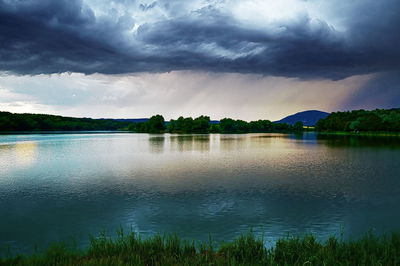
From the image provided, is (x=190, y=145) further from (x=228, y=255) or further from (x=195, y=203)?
(x=228, y=255)

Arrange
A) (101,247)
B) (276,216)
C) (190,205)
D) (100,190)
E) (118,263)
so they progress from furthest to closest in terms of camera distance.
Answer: (100,190)
(190,205)
(276,216)
(101,247)
(118,263)

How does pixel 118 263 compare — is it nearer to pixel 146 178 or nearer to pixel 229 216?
pixel 229 216

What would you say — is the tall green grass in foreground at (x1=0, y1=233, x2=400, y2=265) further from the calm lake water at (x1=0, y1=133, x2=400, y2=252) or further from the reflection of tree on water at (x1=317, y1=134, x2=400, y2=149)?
the reflection of tree on water at (x1=317, y1=134, x2=400, y2=149)

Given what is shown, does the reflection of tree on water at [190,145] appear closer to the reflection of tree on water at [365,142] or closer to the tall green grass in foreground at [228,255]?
the reflection of tree on water at [365,142]

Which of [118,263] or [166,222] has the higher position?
[118,263]

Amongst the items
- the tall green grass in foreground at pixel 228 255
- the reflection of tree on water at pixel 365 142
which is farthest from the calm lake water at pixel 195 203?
the reflection of tree on water at pixel 365 142

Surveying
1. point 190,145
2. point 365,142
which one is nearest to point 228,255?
point 190,145

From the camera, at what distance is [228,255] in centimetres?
934

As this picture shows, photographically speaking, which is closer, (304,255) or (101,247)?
(304,255)

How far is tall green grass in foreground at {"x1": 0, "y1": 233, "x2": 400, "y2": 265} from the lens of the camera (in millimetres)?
8969

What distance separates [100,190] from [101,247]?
42.5 ft

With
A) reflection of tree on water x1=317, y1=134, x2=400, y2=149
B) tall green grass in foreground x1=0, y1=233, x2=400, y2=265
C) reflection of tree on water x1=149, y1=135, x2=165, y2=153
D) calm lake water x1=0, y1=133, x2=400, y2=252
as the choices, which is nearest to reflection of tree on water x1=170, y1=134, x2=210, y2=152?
reflection of tree on water x1=149, y1=135, x2=165, y2=153

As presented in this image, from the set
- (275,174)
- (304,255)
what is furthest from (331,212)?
(275,174)

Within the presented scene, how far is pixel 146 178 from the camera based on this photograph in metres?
27.5
